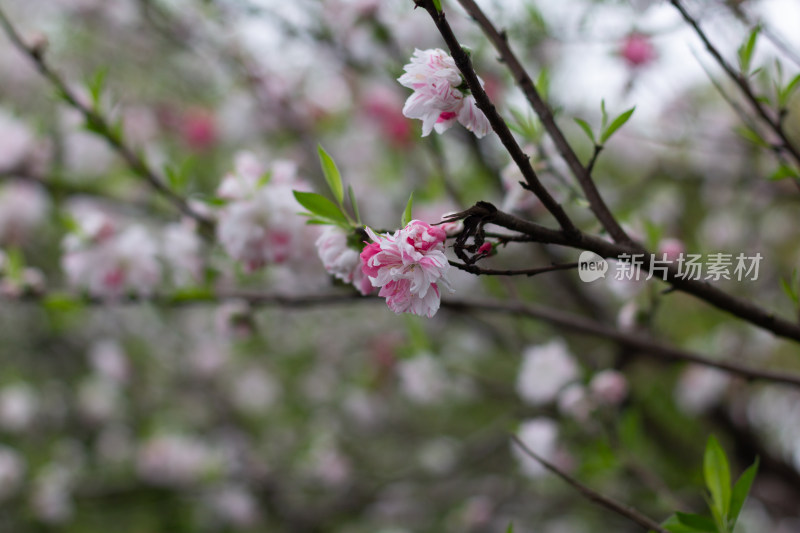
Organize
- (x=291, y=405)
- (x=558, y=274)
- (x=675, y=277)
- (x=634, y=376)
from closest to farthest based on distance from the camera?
(x=675, y=277) → (x=558, y=274) → (x=634, y=376) → (x=291, y=405)

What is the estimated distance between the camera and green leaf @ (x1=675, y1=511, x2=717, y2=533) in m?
0.64

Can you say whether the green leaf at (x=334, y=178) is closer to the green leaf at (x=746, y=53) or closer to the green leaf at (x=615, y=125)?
the green leaf at (x=615, y=125)

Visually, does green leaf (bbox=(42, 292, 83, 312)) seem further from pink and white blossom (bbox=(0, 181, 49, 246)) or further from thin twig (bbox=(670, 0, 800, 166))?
thin twig (bbox=(670, 0, 800, 166))

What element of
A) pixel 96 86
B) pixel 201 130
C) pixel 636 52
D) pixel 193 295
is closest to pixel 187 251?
pixel 193 295

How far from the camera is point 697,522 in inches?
25.1

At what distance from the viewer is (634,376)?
8.31ft

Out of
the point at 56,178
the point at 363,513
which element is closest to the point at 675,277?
the point at 56,178

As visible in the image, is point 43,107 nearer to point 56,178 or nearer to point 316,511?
point 56,178

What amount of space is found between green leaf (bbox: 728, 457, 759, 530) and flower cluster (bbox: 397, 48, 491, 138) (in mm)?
515

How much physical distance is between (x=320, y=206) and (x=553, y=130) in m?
0.29

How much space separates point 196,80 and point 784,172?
2.93 metres

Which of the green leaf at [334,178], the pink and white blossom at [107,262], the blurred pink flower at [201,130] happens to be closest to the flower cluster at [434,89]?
the green leaf at [334,178]

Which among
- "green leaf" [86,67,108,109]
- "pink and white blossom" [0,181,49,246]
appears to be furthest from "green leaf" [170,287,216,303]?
"pink and white blossom" [0,181,49,246]

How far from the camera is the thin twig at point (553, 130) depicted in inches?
25.1
